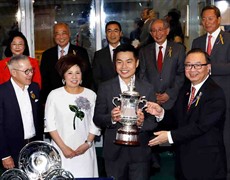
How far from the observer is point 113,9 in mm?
6812

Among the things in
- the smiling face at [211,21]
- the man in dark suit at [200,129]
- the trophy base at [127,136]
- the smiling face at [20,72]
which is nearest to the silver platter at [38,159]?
the trophy base at [127,136]

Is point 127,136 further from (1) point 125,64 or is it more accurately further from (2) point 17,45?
(2) point 17,45

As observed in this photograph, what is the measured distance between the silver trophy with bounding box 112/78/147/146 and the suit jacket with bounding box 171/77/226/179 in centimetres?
27

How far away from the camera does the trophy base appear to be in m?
3.20

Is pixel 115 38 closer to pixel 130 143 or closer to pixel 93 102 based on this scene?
pixel 93 102

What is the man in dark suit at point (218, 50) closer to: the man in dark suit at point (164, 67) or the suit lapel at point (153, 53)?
the man in dark suit at point (164, 67)

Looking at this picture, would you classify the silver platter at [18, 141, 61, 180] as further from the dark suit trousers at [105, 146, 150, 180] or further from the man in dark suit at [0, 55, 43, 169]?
the man in dark suit at [0, 55, 43, 169]

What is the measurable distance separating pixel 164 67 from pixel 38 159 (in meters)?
2.43

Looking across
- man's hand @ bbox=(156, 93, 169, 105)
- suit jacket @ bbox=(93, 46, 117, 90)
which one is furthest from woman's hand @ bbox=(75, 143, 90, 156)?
suit jacket @ bbox=(93, 46, 117, 90)

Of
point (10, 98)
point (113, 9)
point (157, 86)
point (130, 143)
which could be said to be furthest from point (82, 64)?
point (113, 9)

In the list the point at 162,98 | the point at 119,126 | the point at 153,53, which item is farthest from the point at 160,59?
the point at 119,126

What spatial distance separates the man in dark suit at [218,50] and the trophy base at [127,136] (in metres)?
1.82

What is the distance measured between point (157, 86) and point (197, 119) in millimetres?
1885

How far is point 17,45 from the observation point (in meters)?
4.71
